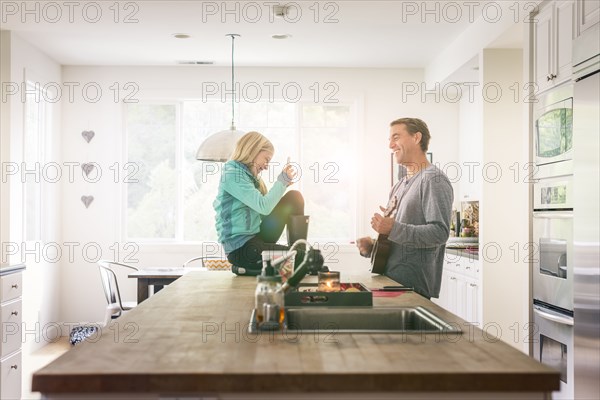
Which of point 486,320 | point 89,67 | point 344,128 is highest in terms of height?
point 89,67

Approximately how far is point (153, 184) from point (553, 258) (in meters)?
4.47

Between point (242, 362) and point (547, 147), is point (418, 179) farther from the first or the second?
point (242, 362)

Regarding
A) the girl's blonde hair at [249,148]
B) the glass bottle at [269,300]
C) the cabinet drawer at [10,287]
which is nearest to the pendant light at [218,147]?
the cabinet drawer at [10,287]

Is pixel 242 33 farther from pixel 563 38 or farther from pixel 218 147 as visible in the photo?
pixel 563 38

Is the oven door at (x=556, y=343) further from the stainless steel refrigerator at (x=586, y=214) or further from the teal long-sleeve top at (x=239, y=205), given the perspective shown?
the teal long-sleeve top at (x=239, y=205)

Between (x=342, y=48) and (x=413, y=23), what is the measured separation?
3.35 ft

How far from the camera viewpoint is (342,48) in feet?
20.5

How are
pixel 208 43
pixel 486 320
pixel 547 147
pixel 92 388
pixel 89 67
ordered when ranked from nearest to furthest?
pixel 92 388 → pixel 547 147 → pixel 486 320 → pixel 208 43 → pixel 89 67

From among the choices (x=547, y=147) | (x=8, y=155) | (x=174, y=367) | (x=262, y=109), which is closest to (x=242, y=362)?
(x=174, y=367)

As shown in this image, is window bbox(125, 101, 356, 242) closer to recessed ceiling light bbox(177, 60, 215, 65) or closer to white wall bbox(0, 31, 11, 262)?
recessed ceiling light bbox(177, 60, 215, 65)

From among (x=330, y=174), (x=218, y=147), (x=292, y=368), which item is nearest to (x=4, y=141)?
(x=218, y=147)

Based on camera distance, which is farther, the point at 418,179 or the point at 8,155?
the point at 8,155

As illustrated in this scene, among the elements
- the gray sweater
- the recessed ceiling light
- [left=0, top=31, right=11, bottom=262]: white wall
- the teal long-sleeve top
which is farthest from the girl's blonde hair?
the recessed ceiling light

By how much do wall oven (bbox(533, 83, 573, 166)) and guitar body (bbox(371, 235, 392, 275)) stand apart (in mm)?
1142
